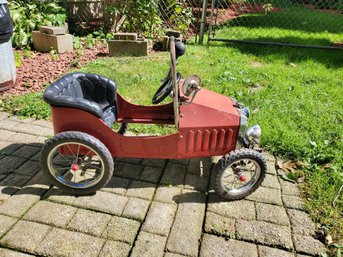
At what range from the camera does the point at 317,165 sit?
10.6 feet

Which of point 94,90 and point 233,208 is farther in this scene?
point 94,90

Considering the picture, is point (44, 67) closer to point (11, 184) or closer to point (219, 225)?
point (11, 184)

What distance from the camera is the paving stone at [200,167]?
305 cm

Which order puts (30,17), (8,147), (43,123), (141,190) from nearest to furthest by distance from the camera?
1. (141,190)
2. (8,147)
3. (43,123)
4. (30,17)

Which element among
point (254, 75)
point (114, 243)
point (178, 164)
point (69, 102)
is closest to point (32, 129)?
point (69, 102)

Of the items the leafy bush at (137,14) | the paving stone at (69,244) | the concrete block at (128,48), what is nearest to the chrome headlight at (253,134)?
the paving stone at (69,244)

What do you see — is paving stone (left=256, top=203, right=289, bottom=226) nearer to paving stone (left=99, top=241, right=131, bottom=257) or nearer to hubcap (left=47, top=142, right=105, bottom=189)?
paving stone (left=99, top=241, right=131, bottom=257)

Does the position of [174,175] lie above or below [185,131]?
below

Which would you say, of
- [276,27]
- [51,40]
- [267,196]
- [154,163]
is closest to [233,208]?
[267,196]

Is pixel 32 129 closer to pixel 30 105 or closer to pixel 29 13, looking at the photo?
pixel 30 105

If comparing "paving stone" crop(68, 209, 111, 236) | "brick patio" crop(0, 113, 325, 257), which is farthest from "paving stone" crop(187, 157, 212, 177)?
"paving stone" crop(68, 209, 111, 236)

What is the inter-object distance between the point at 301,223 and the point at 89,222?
5.17 ft

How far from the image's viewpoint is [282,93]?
473 cm

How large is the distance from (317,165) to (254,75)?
247 centimetres
